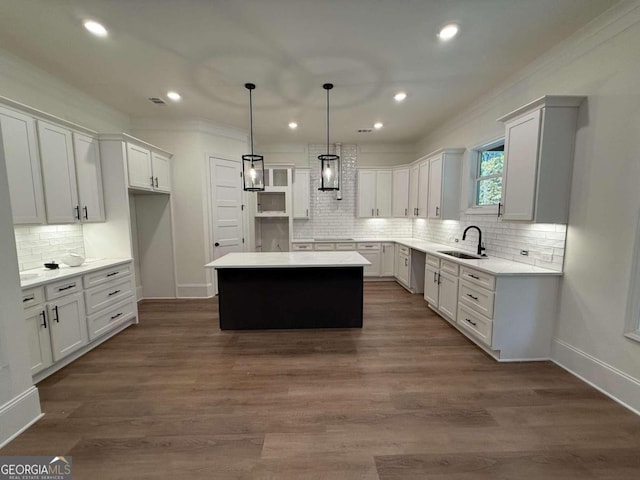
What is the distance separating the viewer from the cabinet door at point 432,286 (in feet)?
12.5

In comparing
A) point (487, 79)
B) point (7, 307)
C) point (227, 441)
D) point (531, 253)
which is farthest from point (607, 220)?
point (7, 307)

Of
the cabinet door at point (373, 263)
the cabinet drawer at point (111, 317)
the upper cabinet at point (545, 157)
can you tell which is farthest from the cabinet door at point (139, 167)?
the upper cabinet at point (545, 157)

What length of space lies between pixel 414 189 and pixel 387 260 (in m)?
1.56

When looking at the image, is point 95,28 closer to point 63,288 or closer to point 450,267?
point 63,288

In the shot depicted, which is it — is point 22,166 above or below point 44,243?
above

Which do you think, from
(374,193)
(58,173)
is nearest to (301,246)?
(374,193)

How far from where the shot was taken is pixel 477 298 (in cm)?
289

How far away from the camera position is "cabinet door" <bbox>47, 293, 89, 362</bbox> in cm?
247

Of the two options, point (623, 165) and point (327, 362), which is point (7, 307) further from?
point (623, 165)

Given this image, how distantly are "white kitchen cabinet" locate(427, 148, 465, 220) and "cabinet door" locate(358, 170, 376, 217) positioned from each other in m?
1.56

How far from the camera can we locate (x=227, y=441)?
1737 millimetres

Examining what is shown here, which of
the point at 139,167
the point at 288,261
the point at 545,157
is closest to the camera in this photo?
the point at 545,157

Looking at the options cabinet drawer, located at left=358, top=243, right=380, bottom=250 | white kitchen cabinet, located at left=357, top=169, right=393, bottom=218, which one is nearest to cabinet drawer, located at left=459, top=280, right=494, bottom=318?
cabinet drawer, located at left=358, top=243, right=380, bottom=250

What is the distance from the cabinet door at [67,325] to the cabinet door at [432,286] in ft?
14.2
